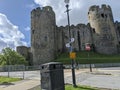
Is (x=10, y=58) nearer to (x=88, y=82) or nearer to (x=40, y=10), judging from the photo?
(x=40, y=10)

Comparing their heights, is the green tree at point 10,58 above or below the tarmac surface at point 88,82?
above

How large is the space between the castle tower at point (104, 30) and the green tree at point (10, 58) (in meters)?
22.5

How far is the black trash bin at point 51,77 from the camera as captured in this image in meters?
9.73

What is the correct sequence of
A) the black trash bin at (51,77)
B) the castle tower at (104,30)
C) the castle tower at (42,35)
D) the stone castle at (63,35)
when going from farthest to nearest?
the castle tower at (104,30) → the stone castle at (63,35) → the castle tower at (42,35) → the black trash bin at (51,77)

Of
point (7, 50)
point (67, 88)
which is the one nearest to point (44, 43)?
point (7, 50)

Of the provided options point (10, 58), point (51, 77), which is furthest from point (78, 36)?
point (51, 77)

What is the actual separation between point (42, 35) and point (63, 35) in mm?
9182

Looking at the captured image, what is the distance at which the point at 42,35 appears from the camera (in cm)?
6062

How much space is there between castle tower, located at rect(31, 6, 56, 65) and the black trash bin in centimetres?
4888

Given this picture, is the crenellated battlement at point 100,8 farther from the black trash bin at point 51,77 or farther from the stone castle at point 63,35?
the black trash bin at point 51,77

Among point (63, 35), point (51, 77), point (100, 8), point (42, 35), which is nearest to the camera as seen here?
point (51, 77)

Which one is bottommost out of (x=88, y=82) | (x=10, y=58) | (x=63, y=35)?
(x=88, y=82)

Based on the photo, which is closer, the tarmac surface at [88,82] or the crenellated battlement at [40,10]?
the tarmac surface at [88,82]

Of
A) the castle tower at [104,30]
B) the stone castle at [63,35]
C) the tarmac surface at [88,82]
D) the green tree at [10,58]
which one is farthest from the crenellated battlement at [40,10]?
the tarmac surface at [88,82]
